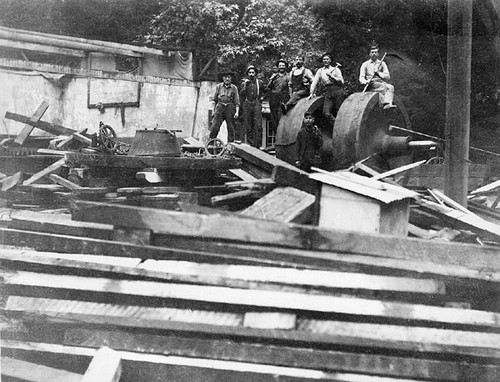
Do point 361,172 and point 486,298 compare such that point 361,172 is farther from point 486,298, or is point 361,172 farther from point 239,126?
point 239,126

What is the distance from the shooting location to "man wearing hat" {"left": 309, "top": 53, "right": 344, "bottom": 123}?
9.14 meters

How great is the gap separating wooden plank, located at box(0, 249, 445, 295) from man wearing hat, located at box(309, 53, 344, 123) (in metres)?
5.84

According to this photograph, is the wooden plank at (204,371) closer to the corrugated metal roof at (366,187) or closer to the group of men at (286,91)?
the corrugated metal roof at (366,187)

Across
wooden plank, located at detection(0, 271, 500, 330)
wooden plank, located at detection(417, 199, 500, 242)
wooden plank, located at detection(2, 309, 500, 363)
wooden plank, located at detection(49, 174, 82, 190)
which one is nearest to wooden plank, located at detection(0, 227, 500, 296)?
wooden plank, located at detection(0, 271, 500, 330)

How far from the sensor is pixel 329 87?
9.40m

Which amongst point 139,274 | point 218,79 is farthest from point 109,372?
point 218,79

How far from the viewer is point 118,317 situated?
3502 mm

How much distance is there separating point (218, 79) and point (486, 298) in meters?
14.7

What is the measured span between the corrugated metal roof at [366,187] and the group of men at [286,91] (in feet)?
13.3

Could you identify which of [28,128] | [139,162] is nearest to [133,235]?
[139,162]

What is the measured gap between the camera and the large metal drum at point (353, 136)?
7938 millimetres

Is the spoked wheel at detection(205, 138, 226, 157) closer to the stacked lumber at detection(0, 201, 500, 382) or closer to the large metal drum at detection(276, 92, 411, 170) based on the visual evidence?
the large metal drum at detection(276, 92, 411, 170)

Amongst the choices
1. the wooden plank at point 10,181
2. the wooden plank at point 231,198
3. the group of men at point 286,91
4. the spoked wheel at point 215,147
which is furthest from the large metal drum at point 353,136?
the wooden plank at point 10,181

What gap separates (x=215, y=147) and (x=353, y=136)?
217 centimetres
